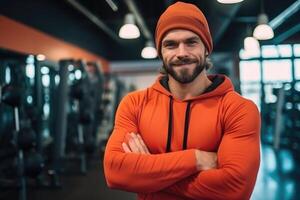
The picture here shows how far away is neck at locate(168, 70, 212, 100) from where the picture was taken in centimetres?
126

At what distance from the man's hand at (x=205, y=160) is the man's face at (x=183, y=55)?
0.82 ft

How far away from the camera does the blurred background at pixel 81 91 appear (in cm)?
262

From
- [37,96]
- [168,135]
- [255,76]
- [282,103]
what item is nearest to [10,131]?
[37,96]

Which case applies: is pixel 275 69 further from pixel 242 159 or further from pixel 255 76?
pixel 242 159

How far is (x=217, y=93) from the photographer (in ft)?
4.09

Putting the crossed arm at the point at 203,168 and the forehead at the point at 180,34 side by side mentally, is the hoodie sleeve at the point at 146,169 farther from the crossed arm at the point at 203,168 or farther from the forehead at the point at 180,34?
the forehead at the point at 180,34

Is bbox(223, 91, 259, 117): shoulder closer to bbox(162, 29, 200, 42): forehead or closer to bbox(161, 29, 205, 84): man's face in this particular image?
bbox(161, 29, 205, 84): man's face

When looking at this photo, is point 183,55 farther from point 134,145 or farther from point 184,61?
point 134,145

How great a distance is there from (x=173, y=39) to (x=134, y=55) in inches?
380

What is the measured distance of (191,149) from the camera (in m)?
1.17

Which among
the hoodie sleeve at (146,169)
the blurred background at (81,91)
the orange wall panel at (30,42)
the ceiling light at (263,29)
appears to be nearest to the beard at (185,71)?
the hoodie sleeve at (146,169)

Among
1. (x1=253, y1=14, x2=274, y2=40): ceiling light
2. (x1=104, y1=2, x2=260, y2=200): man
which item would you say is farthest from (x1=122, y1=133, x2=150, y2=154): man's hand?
(x1=253, y1=14, x2=274, y2=40): ceiling light

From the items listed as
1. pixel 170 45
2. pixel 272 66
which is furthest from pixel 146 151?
pixel 272 66

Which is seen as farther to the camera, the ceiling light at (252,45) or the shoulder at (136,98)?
the ceiling light at (252,45)
